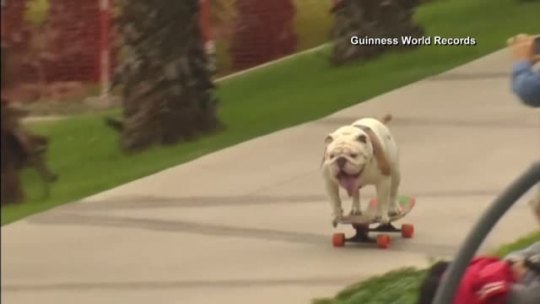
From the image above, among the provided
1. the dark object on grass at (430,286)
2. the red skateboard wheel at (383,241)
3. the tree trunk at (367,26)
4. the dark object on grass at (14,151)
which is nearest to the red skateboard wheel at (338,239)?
the red skateboard wheel at (383,241)

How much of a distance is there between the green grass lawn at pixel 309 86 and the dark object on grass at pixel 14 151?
25.6 inches

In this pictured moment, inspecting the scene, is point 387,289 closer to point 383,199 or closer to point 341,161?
point 383,199

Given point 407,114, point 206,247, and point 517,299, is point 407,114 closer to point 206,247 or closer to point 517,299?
point 206,247

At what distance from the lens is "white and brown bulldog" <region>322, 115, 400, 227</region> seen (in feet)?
17.9

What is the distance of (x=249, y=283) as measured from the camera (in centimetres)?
550

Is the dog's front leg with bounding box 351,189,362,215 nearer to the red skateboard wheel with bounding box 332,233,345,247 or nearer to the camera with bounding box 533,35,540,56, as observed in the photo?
the red skateboard wheel with bounding box 332,233,345,247

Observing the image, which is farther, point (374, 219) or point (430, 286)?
point (374, 219)

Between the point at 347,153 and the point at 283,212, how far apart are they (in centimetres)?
44

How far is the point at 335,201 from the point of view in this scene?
18.7ft

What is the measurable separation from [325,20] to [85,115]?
101 centimetres

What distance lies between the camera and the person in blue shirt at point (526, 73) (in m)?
4.60

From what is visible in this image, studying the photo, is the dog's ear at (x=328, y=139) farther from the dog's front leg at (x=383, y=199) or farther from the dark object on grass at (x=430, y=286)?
the dark object on grass at (x=430, y=286)

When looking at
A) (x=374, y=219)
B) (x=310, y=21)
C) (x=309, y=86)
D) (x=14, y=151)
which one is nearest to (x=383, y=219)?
(x=374, y=219)

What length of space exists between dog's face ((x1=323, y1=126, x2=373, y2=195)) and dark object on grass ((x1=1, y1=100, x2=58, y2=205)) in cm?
153
